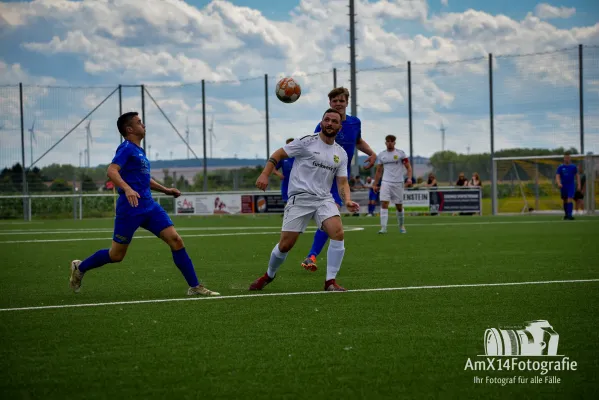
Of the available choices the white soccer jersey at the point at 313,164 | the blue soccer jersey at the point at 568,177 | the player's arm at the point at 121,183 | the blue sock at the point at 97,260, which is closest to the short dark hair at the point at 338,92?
the white soccer jersey at the point at 313,164

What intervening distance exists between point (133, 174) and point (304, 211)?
1.88 m

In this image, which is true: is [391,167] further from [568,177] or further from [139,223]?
[139,223]

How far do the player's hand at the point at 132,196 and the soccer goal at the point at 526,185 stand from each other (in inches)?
1099

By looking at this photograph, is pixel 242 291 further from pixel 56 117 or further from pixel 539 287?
pixel 56 117

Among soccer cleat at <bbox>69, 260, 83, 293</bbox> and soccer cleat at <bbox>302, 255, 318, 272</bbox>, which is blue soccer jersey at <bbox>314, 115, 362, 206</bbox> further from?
soccer cleat at <bbox>69, 260, 83, 293</bbox>

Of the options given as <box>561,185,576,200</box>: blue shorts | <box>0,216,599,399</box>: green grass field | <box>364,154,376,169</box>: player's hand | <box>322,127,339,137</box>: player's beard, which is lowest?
<box>0,216,599,399</box>: green grass field

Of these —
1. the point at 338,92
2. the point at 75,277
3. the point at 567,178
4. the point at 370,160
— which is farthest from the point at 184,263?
the point at 567,178

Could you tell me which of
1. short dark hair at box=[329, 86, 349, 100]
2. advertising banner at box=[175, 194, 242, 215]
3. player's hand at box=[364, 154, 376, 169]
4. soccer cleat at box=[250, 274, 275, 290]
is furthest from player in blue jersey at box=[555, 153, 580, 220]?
soccer cleat at box=[250, 274, 275, 290]

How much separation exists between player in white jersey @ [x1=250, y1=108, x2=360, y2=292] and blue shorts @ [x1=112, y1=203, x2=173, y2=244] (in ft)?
4.09

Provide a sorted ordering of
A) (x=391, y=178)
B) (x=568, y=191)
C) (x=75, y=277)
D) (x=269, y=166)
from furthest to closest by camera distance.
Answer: (x=568, y=191) → (x=391, y=178) → (x=75, y=277) → (x=269, y=166)

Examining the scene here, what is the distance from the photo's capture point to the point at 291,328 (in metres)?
6.13

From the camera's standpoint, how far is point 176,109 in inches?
1545

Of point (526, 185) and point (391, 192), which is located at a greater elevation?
point (526, 185)

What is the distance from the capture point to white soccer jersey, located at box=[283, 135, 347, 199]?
27.7ft
